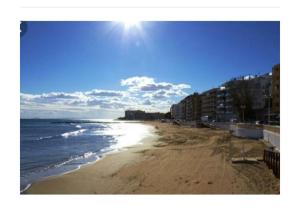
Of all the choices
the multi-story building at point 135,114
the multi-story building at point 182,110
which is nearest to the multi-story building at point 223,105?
the multi-story building at point 182,110

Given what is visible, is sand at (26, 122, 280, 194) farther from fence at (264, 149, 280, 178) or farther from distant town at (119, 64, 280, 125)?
distant town at (119, 64, 280, 125)

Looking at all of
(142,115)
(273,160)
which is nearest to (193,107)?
(142,115)

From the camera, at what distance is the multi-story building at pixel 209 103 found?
67438 millimetres

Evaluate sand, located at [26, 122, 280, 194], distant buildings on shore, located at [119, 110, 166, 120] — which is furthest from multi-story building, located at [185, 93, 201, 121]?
sand, located at [26, 122, 280, 194]

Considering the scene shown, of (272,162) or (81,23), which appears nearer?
(81,23)

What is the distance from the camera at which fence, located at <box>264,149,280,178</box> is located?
8134mm

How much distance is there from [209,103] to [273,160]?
62.0 m

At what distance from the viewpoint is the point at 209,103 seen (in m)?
70.0
